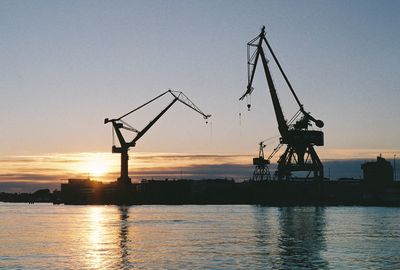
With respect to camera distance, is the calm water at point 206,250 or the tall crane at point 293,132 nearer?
the calm water at point 206,250

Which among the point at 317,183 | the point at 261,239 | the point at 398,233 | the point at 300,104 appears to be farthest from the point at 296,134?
the point at 261,239

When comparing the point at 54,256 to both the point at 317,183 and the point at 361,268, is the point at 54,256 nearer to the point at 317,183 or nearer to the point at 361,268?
the point at 361,268

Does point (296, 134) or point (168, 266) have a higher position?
point (296, 134)

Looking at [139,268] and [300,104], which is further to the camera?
[300,104]

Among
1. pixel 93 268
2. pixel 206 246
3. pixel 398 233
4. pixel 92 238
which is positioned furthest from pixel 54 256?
pixel 398 233

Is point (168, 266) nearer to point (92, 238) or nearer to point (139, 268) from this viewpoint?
point (139, 268)

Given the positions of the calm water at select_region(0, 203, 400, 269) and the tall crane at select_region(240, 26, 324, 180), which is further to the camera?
the tall crane at select_region(240, 26, 324, 180)

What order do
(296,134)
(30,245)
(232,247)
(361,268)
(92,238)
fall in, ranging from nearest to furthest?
(361,268) → (232,247) → (30,245) → (92,238) → (296,134)

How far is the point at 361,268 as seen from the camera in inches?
1695

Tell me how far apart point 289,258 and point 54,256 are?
1940 cm

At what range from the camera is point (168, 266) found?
146ft

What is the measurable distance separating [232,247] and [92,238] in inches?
805

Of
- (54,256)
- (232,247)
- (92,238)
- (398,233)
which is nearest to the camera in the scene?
(54,256)

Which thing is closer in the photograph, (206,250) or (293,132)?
(206,250)
